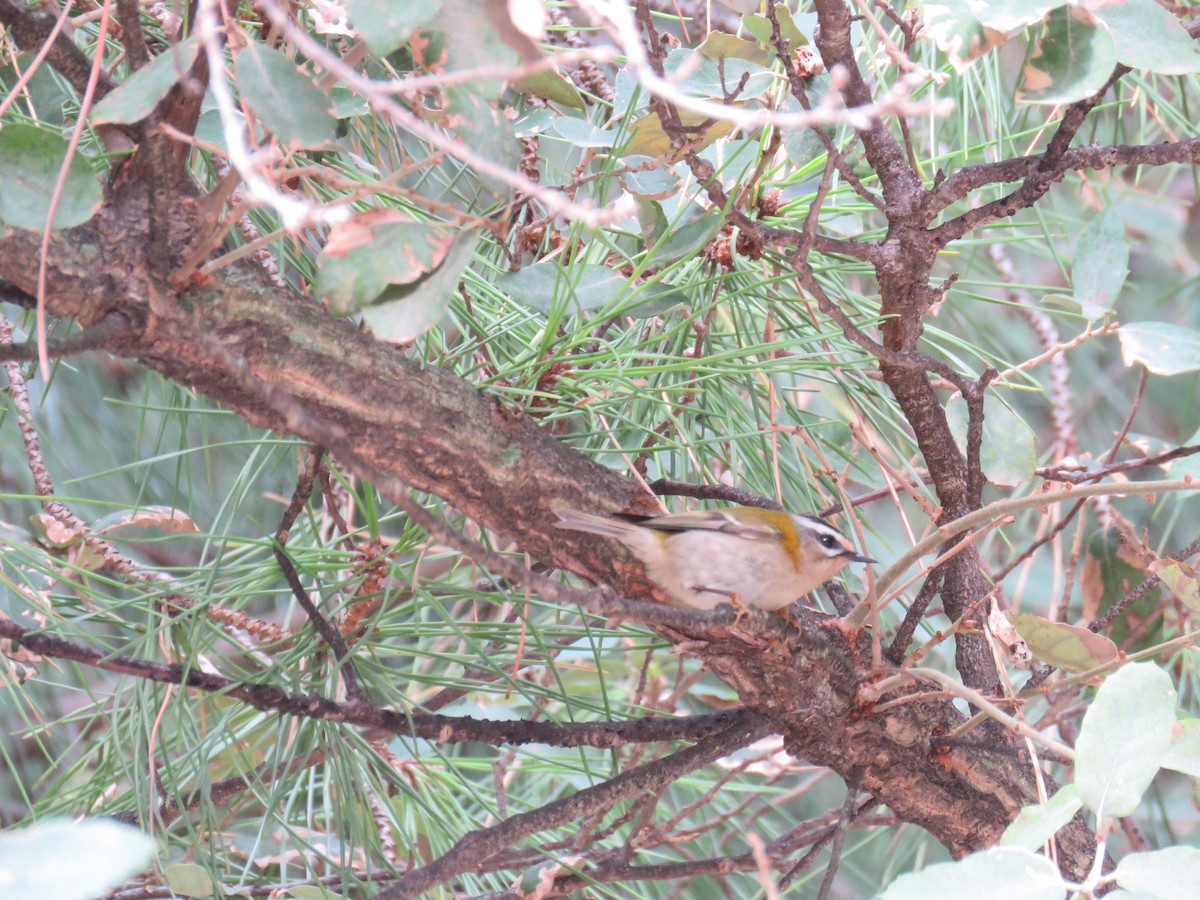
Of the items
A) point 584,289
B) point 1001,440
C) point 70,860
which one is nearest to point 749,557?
point 1001,440

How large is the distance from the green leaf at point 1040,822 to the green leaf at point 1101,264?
506 mm

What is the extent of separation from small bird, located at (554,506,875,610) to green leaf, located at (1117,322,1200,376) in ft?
1.08

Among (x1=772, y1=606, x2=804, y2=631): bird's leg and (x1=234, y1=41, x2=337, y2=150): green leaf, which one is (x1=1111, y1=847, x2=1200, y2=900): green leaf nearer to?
(x1=772, y1=606, x2=804, y2=631): bird's leg

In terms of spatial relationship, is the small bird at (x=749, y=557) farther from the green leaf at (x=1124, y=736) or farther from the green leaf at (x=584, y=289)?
the green leaf at (x=1124, y=736)

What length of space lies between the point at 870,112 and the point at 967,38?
30 centimetres

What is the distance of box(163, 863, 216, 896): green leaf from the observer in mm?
870

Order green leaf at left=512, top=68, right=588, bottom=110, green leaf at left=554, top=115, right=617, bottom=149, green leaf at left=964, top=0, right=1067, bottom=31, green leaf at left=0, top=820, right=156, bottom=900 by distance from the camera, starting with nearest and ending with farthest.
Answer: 1. green leaf at left=0, top=820, right=156, bottom=900
2. green leaf at left=964, top=0, right=1067, bottom=31
3. green leaf at left=512, top=68, right=588, bottom=110
4. green leaf at left=554, top=115, right=617, bottom=149

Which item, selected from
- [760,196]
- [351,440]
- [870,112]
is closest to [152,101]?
[351,440]

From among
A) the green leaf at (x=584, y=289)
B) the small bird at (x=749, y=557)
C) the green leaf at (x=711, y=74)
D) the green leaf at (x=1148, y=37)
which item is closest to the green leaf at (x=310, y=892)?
A: the small bird at (x=749, y=557)

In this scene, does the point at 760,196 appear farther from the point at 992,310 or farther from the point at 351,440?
the point at 992,310

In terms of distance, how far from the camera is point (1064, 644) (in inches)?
34.6

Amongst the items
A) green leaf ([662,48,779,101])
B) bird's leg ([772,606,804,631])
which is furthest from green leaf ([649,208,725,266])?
bird's leg ([772,606,804,631])

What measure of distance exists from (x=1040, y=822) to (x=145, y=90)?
624mm

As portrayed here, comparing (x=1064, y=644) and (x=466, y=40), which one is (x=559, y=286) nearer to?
(x=466, y=40)
